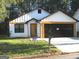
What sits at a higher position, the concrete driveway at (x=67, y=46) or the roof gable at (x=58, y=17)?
the roof gable at (x=58, y=17)

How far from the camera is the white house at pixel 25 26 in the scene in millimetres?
43000

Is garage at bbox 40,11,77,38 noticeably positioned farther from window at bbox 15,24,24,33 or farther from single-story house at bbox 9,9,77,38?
window at bbox 15,24,24,33

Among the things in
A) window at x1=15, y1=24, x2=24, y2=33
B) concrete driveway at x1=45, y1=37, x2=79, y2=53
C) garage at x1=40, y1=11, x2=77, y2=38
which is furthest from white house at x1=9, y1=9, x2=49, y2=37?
concrete driveway at x1=45, y1=37, x2=79, y2=53

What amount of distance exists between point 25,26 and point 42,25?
2810mm

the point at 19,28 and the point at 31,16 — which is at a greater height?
the point at 31,16

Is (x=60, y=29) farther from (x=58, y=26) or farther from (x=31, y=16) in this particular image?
(x=31, y=16)

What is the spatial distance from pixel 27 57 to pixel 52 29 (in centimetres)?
2302

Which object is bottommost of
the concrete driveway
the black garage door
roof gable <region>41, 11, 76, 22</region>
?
the concrete driveway

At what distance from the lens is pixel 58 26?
44.0 meters

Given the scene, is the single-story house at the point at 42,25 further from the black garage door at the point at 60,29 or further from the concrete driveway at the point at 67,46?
the concrete driveway at the point at 67,46

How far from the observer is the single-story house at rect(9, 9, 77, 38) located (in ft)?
140

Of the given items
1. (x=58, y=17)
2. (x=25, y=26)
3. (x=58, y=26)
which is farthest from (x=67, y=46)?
(x=25, y=26)

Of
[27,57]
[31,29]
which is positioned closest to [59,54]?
[27,57]

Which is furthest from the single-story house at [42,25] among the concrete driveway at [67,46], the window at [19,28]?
the concrete driveway at [67,46]
